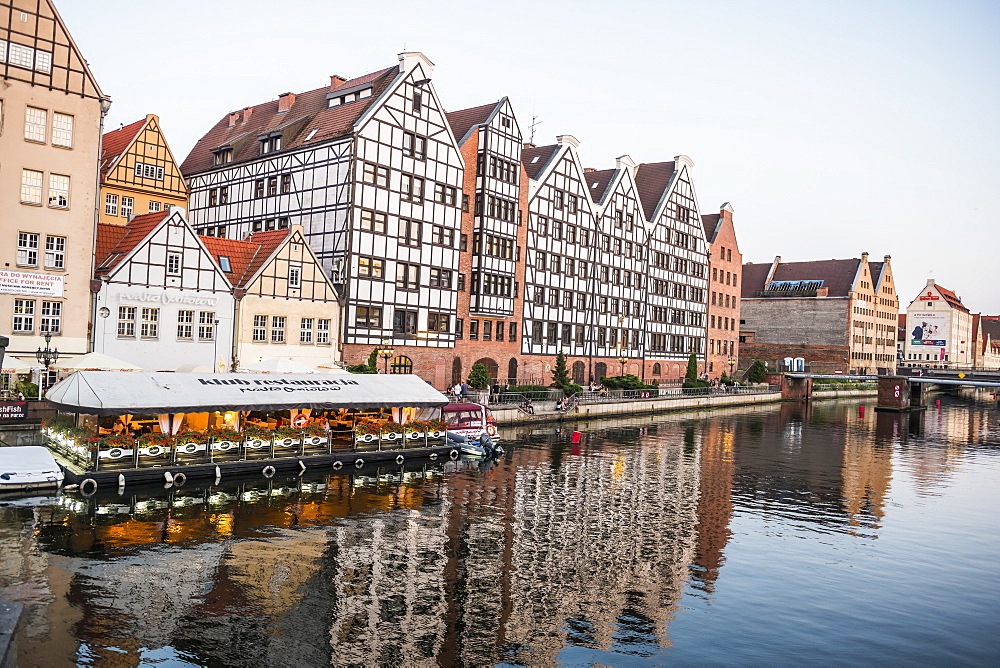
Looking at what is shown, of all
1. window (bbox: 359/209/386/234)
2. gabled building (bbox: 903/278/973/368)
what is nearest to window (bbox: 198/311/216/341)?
window (bbox: 359/209/386/234)

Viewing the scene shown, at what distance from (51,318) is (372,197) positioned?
21.9 metres

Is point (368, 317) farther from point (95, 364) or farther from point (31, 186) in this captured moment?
point (31, 186)

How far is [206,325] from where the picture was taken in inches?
1865

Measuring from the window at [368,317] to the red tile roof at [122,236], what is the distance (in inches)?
554

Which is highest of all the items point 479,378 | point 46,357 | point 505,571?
point 46,357

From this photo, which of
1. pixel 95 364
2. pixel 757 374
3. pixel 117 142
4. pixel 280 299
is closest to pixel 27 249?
pixel 95 364

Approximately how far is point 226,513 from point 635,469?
22.3 metres

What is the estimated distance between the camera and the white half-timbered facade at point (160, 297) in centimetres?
4375

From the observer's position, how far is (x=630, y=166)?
281ft

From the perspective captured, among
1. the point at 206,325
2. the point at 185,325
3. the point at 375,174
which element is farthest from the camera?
the point at 375,174

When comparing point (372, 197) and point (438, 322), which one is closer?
point (372, 197)

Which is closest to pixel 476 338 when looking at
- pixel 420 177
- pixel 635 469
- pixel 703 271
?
pixel 420 177

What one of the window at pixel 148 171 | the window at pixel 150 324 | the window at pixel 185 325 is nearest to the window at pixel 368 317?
the window at pixel 185 325

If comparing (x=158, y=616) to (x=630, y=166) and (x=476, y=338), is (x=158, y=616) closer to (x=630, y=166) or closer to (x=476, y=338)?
(x=476, y=338)
